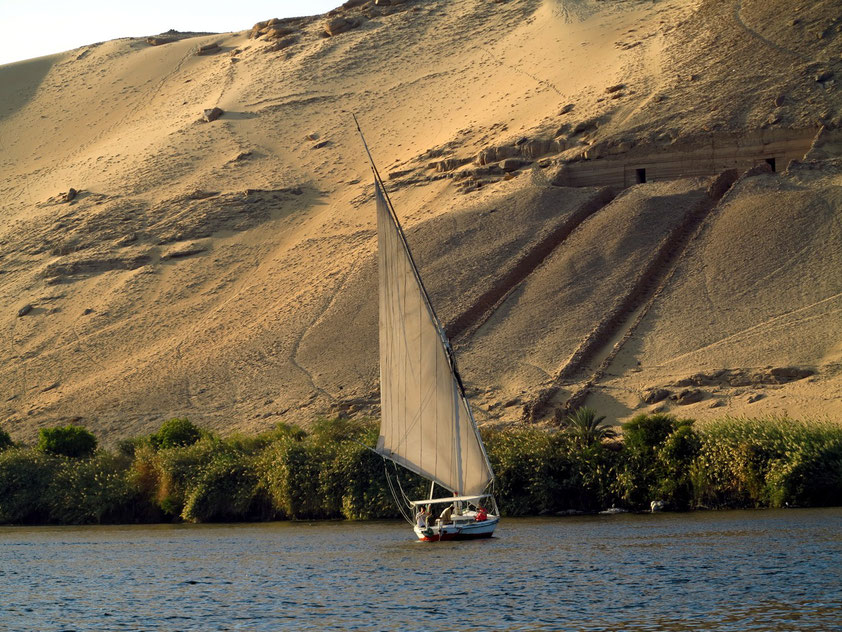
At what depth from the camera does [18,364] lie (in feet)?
169

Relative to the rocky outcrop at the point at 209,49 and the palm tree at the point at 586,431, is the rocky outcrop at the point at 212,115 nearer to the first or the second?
the rocky outcrop at the point at 209,49

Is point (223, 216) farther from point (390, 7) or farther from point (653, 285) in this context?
point (390, 7)

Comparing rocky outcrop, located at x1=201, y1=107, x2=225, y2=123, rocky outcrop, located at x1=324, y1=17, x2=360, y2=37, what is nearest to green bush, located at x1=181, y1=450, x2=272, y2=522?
rocky outcrop, located at x1=201, y1=107, x2=225, y2=123

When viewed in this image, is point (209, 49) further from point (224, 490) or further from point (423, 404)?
point (423, 404)

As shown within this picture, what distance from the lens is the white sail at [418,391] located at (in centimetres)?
2484

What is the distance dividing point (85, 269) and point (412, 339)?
3646 cm

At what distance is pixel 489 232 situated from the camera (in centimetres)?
4819

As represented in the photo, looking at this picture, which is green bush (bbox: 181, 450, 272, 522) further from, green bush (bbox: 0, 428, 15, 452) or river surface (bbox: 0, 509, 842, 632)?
green bush (bbox: 0, 428, 15, 452)

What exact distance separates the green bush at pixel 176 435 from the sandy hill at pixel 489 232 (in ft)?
8.23

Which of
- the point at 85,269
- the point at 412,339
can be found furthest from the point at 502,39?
the point at 412,339

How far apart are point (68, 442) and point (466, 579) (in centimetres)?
2283

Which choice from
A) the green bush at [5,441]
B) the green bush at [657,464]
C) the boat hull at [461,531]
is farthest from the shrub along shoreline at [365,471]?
the boat hull at [461,531]

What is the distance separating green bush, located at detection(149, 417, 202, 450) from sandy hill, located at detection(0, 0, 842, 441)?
2.51m

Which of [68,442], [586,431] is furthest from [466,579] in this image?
[68,442]
